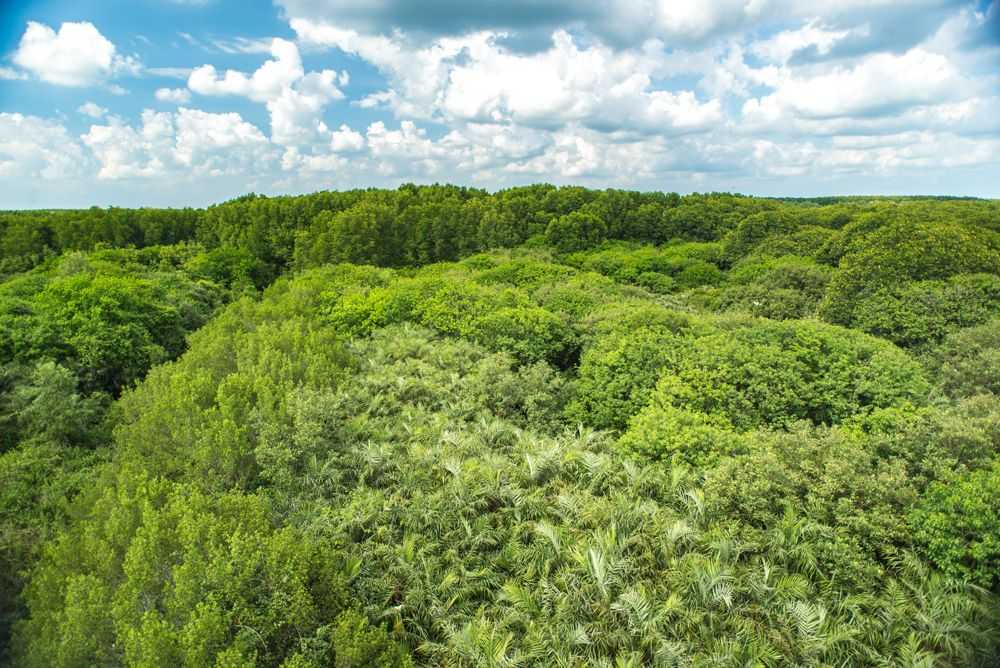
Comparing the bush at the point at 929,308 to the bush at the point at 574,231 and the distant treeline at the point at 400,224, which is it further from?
the bush at the point at 574,231

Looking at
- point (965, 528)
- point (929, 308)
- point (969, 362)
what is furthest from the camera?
point (929, 308)

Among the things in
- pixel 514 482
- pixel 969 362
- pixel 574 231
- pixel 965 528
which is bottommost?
pixel 514 482

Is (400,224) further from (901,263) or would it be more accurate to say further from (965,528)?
(965,528)

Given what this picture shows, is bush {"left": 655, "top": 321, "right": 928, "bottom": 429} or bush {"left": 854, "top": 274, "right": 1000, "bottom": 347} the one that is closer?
bush {"left": 655, "top": 321, "right": 928, "bottom": 429}

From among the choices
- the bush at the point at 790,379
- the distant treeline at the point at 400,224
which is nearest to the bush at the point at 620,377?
the bush at the point at 790,379

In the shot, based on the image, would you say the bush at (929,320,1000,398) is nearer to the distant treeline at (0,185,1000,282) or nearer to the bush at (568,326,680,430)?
the bush at (568,326,680,430)

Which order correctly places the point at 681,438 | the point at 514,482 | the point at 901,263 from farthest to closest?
the point at 901,263
the point at 681,438
the point at 514,482

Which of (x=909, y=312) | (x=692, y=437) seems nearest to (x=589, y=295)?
(x=909, y=312)

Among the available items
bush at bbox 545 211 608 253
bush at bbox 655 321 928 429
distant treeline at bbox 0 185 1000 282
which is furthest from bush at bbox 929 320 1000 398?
bush at bbox 545 211 608 253

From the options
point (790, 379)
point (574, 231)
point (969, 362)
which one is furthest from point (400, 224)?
point (969, 362)
